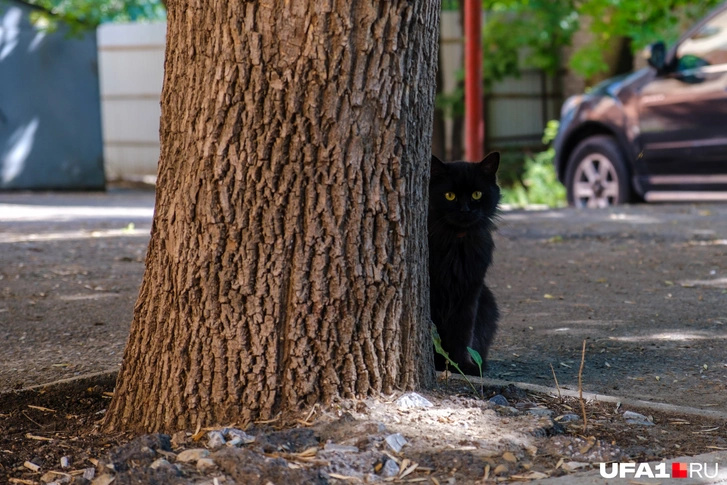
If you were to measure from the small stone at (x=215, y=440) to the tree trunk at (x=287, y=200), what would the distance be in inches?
5.1

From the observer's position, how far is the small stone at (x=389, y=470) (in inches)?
97.3

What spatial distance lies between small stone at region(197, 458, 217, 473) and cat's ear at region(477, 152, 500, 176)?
2206 millimetres

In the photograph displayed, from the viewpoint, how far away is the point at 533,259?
673cm

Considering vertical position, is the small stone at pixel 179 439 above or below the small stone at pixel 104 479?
above

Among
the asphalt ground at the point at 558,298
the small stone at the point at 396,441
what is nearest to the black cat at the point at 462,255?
the asphalt ground at the point at 558,298

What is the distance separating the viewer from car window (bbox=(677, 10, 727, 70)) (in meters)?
8.55

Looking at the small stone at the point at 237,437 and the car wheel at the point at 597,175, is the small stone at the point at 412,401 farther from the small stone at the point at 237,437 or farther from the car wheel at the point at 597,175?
the car wheel at the point at 597,175

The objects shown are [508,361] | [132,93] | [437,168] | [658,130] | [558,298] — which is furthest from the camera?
[132,93]

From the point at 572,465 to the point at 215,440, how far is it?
1053 millimetres

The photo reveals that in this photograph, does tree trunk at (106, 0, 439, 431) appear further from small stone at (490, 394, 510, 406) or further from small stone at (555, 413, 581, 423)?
small stone at (555, 413, 581, 423)

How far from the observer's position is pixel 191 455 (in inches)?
102

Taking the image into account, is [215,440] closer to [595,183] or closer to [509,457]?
[509,457]

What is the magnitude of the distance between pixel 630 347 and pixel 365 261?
74.0 inches

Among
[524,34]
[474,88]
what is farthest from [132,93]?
[474,88]
